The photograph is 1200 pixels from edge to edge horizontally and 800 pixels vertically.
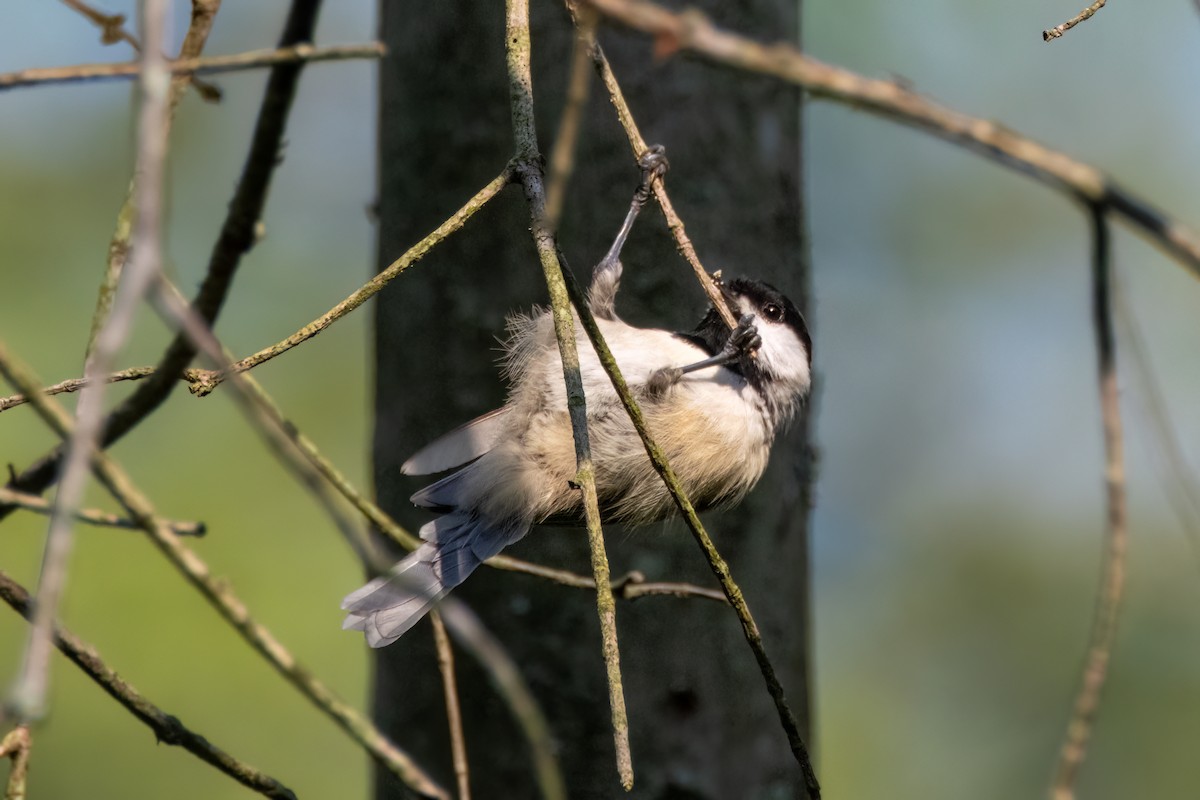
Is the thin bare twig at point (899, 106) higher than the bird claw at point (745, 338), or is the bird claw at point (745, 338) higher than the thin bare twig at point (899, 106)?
the bird claw at point (745, 338)

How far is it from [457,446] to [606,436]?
34cm

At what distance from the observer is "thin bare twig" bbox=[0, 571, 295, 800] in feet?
4.62

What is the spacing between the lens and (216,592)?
92 cm

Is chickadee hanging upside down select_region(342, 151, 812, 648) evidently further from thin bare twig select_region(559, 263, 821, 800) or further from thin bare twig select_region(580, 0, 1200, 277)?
thin bare twig select_region(580, 0, 1200, 277)

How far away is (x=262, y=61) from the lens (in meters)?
1.05

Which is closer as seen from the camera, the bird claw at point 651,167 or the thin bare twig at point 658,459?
the thin bare twig at point 658,459

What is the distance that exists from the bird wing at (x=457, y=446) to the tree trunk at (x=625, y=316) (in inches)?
2.4

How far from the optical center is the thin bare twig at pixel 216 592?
36.0 inches

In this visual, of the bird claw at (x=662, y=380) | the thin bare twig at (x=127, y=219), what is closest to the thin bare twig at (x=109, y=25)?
the thin bare twig at (x=127, y=219)

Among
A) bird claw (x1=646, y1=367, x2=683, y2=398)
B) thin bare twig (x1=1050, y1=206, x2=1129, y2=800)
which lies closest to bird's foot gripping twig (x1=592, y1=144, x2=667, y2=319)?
bird claw (x1=646, y1=367, x2=683, y2=398)

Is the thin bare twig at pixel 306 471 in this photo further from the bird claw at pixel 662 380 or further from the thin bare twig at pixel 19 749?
the bird claw at pixel 662 380

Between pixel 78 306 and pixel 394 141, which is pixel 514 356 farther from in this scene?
pixel 78 306

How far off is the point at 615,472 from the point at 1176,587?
5850 mm

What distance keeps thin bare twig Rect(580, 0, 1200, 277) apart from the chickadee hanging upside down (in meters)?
1.72
